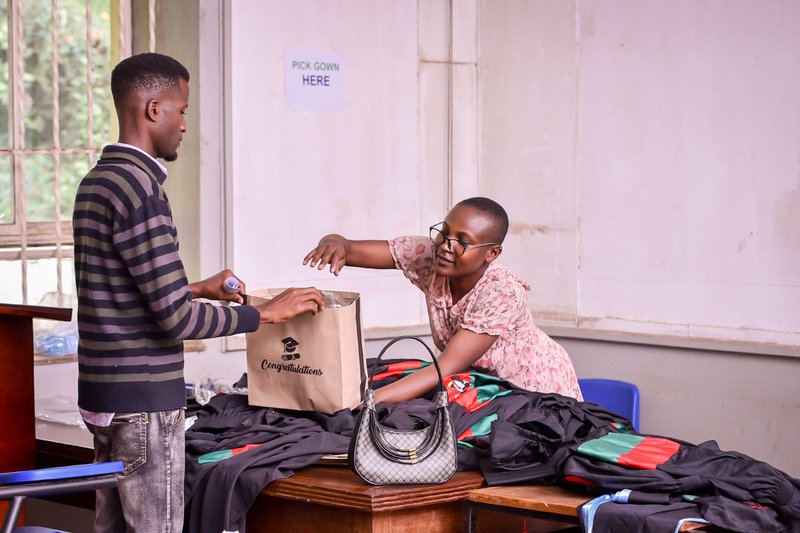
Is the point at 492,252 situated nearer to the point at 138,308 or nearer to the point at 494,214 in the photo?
the point at 494,214

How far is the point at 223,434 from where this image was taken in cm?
327

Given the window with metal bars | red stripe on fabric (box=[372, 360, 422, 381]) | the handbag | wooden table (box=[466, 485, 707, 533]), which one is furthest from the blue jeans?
the window with metal bars

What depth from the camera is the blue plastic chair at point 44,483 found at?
229cm

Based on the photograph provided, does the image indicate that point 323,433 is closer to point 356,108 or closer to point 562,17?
point 356,108

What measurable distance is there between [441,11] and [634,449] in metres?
3.58

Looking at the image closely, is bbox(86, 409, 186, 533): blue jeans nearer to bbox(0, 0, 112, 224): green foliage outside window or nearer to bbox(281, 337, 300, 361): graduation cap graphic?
bbox(281, 337, 300, 361): graduation cap graphic

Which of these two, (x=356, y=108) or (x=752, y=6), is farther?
(x=356, y=108)

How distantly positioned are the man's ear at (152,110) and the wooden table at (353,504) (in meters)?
1.12

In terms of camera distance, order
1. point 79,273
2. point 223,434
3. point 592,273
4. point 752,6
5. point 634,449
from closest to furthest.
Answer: point 79,273 → point 634,449 → point 223,434 → point 752,6 → point 592,273

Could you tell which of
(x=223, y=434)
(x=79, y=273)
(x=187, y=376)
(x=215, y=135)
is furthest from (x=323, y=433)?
(x=215, y=135)

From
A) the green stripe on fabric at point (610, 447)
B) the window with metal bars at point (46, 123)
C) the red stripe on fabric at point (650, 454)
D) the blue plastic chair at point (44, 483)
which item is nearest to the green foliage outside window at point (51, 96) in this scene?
the window with metal bars at point (46, 123)

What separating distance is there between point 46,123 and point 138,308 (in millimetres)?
2692

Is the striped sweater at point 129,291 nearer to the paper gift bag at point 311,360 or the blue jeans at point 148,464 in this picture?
the blue jeans at point 148,464

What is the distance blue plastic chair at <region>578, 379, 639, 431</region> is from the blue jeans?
2.59 meters
